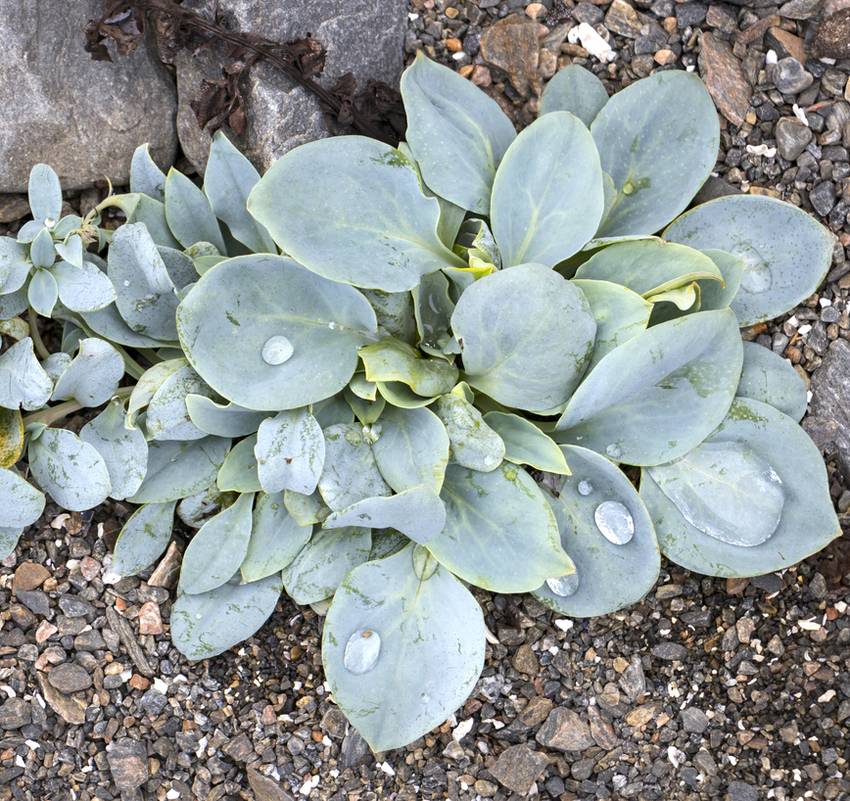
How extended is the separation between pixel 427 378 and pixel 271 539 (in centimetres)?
42

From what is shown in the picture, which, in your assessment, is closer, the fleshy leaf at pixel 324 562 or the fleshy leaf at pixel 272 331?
Result: the fleshy leaf at pixel 272 331

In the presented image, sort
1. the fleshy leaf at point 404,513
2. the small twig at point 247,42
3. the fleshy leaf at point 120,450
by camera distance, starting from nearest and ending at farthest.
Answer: the fleshy leaf at point 404,513
the fleshy leaf at point 120,450
the small twig at point 247,42

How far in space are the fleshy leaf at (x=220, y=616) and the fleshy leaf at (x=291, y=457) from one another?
0.24 meters

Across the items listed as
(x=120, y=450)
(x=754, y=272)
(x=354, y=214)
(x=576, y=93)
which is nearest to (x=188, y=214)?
(x=354, y=214)

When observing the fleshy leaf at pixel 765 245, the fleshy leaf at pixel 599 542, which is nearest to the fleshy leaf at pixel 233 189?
the fleshy leaf at pixel 599 542

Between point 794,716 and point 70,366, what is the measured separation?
145 centimetres

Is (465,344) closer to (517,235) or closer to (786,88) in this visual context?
(517,235)

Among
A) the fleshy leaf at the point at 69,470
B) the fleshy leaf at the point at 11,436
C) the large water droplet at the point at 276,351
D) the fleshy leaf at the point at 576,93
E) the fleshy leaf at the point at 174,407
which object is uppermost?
the fleshy leaf at the point at 576,93

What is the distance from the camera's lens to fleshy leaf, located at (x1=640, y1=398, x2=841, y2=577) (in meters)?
1.71

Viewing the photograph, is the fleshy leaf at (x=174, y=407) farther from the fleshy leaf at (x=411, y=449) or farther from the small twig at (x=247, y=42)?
the small twig at (x=247, y=42)

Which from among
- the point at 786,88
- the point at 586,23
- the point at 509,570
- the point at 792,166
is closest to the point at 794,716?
the point at 509,570

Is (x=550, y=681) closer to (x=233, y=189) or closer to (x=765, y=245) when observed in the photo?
(x=765, y=245)

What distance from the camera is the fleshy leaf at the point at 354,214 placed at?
1621 millimetres

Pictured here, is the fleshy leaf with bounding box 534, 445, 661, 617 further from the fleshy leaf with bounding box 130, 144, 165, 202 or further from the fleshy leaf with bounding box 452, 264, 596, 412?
the fleshy leaf with bounding box 130, 144, 165, 202
